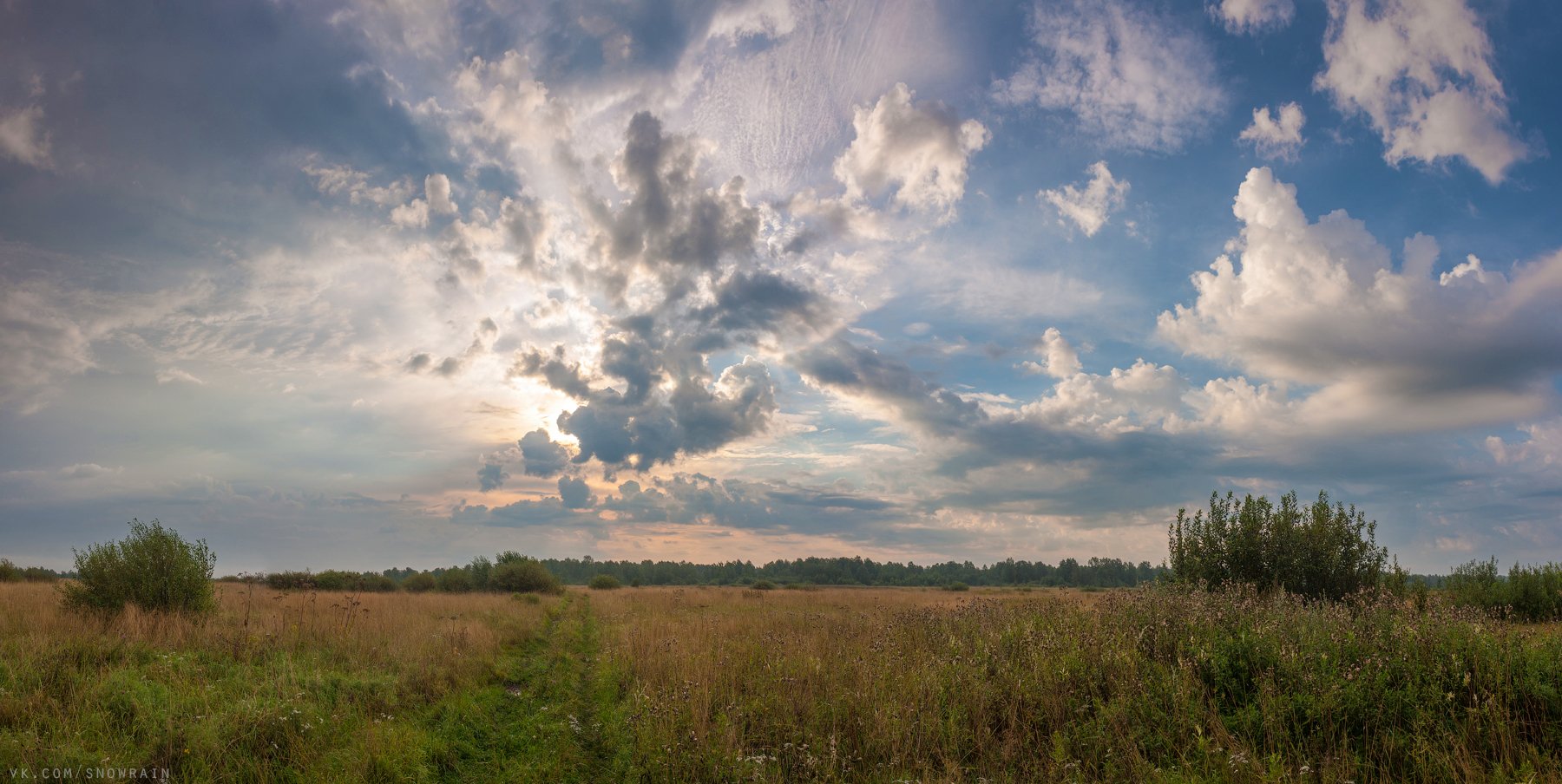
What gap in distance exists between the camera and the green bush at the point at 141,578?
17.2m

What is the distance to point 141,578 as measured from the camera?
17.3 m

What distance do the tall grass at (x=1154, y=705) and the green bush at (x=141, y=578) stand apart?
1468 centimetres

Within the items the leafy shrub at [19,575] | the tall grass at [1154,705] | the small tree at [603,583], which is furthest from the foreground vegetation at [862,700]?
the small tree at [603,583]

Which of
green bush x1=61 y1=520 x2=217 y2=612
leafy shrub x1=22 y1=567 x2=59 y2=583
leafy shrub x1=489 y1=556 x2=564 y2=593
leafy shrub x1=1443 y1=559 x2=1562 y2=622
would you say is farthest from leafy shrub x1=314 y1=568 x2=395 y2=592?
leafy shrub x1=1443 y1=559 x2=1562 y2=622

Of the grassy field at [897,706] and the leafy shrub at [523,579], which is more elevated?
the grassy field at [897,706]

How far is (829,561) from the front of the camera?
143000 mm

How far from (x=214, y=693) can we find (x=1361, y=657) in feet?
49.4

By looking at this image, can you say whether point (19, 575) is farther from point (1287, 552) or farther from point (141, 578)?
point (1287, 552)

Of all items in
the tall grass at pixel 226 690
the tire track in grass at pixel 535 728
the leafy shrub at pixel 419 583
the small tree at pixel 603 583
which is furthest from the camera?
the small tree at pixel 603 583

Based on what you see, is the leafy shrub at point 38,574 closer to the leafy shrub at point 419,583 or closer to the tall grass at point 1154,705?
the leafy shrub at point 419,583

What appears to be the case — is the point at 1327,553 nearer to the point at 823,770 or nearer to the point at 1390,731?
the point at 1390,731

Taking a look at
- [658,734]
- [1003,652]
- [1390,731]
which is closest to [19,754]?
[658,734]

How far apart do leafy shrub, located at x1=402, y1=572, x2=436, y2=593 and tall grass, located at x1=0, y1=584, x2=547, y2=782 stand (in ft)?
114

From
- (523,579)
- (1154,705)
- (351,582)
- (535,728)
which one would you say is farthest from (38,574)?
(1154,705)
